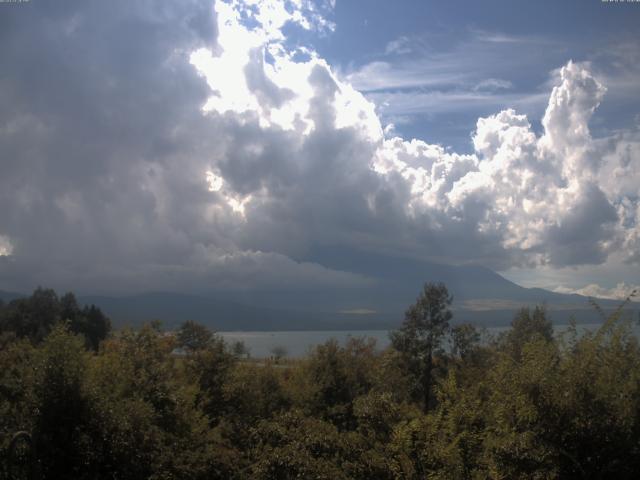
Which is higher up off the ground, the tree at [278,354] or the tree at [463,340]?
the tree at [463,340]

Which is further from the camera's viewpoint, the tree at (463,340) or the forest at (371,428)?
the tree at (463,340)

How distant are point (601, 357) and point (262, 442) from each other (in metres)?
9.26

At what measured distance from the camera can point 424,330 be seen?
41.0m

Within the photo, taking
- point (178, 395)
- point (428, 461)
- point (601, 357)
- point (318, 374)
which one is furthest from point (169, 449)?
point (318, 374)

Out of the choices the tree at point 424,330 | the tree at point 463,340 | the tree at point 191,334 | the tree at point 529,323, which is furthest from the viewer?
the tree at point 191,334

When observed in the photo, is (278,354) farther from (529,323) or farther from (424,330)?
(529,323)

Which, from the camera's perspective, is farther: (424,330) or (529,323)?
(529,323)

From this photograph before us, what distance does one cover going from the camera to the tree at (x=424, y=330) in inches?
1593

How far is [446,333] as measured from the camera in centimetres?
4134

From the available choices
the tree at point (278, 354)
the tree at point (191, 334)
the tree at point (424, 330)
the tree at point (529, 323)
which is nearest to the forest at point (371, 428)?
the tree at point (424, 330)

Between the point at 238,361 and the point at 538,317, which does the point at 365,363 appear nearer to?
the point at 238,361

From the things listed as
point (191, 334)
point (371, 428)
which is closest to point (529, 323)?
point (191, 334)

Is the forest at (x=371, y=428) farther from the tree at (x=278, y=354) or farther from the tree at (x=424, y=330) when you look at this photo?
the tree at (x=278, y=354)

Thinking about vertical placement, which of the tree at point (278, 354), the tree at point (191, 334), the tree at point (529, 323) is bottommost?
the tree at point (278, 354)
